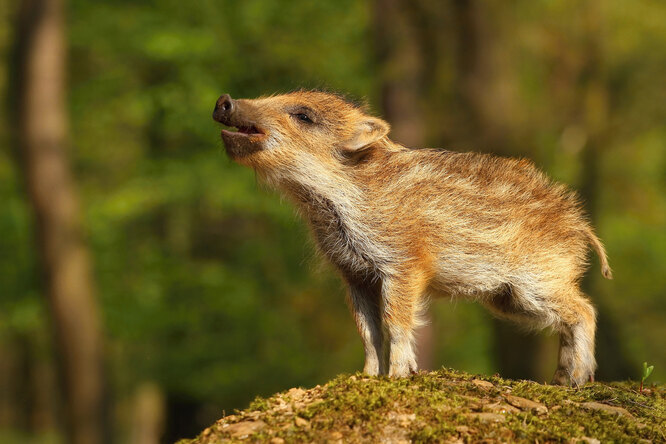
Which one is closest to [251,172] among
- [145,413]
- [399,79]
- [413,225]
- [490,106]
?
[399,79]

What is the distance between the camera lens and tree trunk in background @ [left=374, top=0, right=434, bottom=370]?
13.9 m

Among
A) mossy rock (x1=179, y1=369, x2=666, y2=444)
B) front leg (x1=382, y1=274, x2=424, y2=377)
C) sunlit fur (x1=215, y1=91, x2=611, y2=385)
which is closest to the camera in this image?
mossy rock (x1=179, y1=369, x2=666, y2=444)

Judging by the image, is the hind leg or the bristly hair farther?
the bristly hair

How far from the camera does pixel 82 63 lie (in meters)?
21.3

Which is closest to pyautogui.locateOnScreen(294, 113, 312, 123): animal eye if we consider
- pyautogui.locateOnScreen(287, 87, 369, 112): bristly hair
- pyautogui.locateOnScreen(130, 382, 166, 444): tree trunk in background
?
pyautogui.locateOnScreen(287, 87, 369, 112): bristly hair

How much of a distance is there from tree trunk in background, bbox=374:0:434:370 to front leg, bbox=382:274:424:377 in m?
8.56

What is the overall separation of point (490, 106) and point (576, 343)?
9831mm


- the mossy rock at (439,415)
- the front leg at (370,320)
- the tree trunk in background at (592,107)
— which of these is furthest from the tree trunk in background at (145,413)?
the mossy rock at (439,415)

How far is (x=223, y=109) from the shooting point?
530cm

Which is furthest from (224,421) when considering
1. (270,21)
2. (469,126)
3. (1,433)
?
(1,433)

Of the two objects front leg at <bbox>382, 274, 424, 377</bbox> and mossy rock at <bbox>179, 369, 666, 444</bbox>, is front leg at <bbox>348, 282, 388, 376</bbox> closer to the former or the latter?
front leg at <bbox>382, 274, 424, 377</bbox>

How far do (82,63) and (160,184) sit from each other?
7.56 m

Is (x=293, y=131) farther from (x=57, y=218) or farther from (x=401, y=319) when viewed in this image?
(x=57, y=218)

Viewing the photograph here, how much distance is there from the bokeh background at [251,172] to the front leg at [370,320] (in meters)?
6.59
